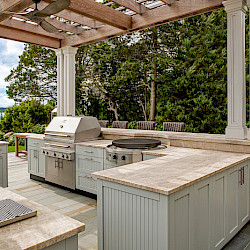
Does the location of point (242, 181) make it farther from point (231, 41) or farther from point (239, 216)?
point (231, 41)

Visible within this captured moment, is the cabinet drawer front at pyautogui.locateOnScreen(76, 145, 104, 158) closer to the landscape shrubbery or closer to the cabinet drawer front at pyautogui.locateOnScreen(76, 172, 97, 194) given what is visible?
the cabinet drawer front at pyautogui.locateOnScreen(76, 172, 97, 194)

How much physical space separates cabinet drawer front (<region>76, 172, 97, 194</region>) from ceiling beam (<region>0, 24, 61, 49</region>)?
2961 millimetres

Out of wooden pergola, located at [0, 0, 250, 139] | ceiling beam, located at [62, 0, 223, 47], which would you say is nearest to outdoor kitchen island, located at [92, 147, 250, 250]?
wooden pergola, located at [0, 0, 250, 139]

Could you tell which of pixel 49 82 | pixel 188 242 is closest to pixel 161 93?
pixel 49 82

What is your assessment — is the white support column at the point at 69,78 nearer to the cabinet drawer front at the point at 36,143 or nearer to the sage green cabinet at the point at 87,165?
the cabinet drawer front at the point at 36,143

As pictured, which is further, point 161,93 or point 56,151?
point 161,93

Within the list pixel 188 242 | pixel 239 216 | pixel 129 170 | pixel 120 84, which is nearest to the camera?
pixel 188 242

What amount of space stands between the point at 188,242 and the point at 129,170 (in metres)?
0.72

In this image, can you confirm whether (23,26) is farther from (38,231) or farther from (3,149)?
(38,231)

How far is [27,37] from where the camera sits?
16.9 feet

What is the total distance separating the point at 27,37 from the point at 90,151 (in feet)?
9.46

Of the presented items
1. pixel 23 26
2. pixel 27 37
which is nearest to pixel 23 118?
pixel 27 37

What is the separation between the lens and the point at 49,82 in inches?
502

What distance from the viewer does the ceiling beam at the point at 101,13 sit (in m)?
3.60
